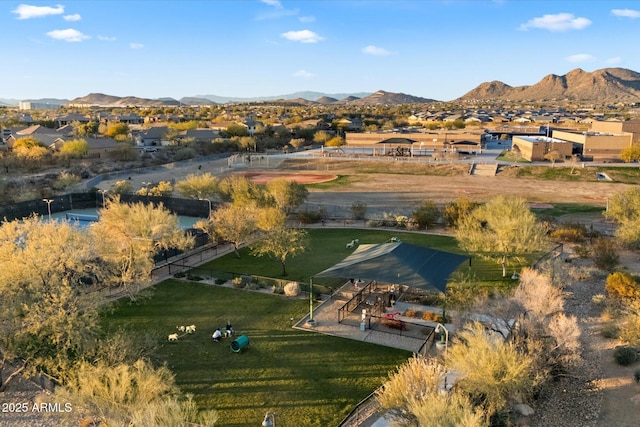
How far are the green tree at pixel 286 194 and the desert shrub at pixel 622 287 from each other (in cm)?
2433

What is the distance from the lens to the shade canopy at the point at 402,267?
2159cm

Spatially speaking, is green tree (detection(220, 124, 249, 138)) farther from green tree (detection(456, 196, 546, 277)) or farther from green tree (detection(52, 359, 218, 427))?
green tree (detection(52, 359, 218, 427))

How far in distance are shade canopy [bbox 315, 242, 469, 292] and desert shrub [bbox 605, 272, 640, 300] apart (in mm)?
7386

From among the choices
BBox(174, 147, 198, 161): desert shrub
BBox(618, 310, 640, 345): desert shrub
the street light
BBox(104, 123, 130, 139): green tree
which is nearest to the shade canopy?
BBox(618, 310, 640, 345): desert shrub

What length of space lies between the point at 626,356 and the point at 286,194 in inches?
1133

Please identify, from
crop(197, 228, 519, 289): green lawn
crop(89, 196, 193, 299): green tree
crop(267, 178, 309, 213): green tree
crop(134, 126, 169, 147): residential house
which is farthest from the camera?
crop(134, 126, 169, 147): residential house

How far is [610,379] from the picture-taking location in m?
17.2

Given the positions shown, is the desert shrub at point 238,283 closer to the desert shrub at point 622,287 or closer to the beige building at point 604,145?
the desert shrub at point 622,287

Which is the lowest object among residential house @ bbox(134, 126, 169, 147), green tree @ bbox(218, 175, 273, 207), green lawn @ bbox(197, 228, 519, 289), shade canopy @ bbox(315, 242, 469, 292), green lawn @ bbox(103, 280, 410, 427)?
green lawn @ bbox(103, 280, 410, 427)

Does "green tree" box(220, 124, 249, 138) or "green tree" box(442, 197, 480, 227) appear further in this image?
"green tree" box(220, 124, 249, 138)

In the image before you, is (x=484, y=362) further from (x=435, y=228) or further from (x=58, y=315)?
(x=435, y=228)

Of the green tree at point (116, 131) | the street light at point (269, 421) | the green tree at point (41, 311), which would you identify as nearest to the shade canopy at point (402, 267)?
the street light at point (269, 421)

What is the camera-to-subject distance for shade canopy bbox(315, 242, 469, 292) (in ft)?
70.8

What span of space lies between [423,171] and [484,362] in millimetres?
58722
